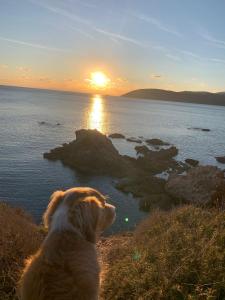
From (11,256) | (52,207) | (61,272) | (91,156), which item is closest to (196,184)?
(91,156)

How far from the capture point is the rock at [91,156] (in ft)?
151

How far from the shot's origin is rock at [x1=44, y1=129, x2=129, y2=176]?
151 ft

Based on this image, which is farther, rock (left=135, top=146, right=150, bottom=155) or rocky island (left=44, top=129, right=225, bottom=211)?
rock (left=135, top=146, right=150, bottom=155)

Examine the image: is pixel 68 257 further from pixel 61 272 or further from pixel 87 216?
pixel 87 216

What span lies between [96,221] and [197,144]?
75.7 m

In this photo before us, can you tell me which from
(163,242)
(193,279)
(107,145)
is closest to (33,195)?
(107,145)

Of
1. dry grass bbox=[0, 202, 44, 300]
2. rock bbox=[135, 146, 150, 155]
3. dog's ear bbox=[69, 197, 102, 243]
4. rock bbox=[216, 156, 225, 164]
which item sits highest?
dog's ear bbox=[69, 197, 102, 243]

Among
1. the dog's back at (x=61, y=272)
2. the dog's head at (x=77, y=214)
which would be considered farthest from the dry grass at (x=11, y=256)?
the dog's head at (x=77, y=214)

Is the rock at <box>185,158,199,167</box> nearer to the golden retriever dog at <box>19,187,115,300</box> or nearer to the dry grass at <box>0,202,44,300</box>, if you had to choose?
the dry grass at <box>0,202,44,300</box>

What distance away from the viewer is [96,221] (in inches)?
201

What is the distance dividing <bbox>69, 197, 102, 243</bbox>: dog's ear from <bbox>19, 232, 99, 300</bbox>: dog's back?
130 mm

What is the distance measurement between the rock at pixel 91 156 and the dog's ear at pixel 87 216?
130ft

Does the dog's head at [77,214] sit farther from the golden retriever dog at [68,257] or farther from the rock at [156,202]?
the rock at [156,202]

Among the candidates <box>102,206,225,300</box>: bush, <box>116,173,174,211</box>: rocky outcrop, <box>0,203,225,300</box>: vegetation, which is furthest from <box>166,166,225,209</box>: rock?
<box>102,206,225,300</box>: bush
